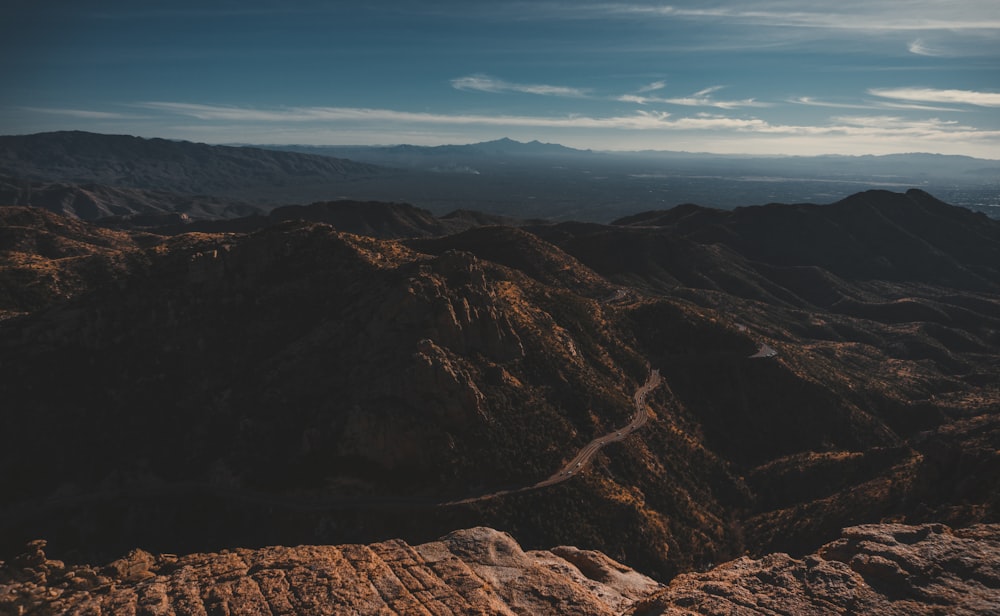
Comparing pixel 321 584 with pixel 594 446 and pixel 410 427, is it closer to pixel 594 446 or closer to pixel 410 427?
pixel 410 427

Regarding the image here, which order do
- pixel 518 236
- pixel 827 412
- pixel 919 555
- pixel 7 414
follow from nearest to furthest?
pixel 919 555
pixel 7 414
pixel 827 412
pixel 518 236

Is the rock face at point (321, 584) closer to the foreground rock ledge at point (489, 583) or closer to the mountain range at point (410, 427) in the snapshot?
the foreground rock ledge at point (489, 583)

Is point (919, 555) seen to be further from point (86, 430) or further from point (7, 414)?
point (7, 414)

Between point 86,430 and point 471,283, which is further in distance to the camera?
point 471,283

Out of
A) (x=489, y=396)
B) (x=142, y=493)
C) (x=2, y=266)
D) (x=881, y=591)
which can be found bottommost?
(x=142, y=493)

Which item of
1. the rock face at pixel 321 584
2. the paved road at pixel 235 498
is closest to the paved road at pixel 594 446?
the paved road at pixel 235 498

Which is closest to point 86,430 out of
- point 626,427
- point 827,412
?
point 626,427
